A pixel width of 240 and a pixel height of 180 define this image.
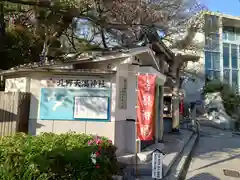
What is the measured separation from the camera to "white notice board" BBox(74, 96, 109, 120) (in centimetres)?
835

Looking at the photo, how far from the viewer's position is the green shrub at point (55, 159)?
5.04 meters

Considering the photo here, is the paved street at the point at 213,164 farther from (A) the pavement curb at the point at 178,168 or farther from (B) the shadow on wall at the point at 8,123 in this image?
(B) the shadow on wall at the point at 8,123


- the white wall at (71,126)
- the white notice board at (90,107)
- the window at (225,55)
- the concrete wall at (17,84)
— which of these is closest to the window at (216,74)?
the window at (225,55)

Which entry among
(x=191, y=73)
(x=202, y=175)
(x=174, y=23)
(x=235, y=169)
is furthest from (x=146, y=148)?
(x=191, y=73)

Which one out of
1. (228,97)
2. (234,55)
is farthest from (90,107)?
(234,55)

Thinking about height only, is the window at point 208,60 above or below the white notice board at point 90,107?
above

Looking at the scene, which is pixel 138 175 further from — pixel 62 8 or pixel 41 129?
pixel 62 8

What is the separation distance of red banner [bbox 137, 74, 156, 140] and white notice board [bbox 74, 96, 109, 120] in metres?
1.18

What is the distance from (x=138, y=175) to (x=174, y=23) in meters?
13.9

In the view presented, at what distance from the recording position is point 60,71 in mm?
8367

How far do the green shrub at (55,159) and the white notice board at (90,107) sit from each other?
1.57 m

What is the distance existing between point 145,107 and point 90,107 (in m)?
1.83

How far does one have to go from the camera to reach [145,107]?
810 centimetres

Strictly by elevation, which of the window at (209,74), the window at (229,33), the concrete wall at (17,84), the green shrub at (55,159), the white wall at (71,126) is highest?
the window at (229,33)
